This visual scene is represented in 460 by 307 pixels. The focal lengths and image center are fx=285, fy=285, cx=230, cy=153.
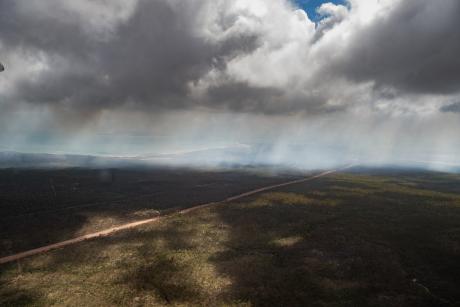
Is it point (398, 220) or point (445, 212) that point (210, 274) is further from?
point (445, 212)

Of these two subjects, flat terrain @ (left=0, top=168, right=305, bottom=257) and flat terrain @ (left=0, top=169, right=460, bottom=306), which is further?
flat terrain @ (left=0, top=168, right=305, bottom=257)

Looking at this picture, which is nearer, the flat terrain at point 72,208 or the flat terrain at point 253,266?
the flat terrain at point 253,266

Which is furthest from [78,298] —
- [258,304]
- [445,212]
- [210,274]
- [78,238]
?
[445,212]

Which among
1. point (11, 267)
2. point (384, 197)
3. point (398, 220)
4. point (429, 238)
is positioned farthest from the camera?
point (384, 197)

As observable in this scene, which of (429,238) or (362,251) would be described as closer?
(362,251)

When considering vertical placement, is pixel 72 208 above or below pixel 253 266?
above

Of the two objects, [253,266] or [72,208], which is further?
[72,208]

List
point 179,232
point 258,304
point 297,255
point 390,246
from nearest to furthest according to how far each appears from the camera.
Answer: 1. point 258,304
2. point 297,255
3. point 390,246
4. point 179,232
